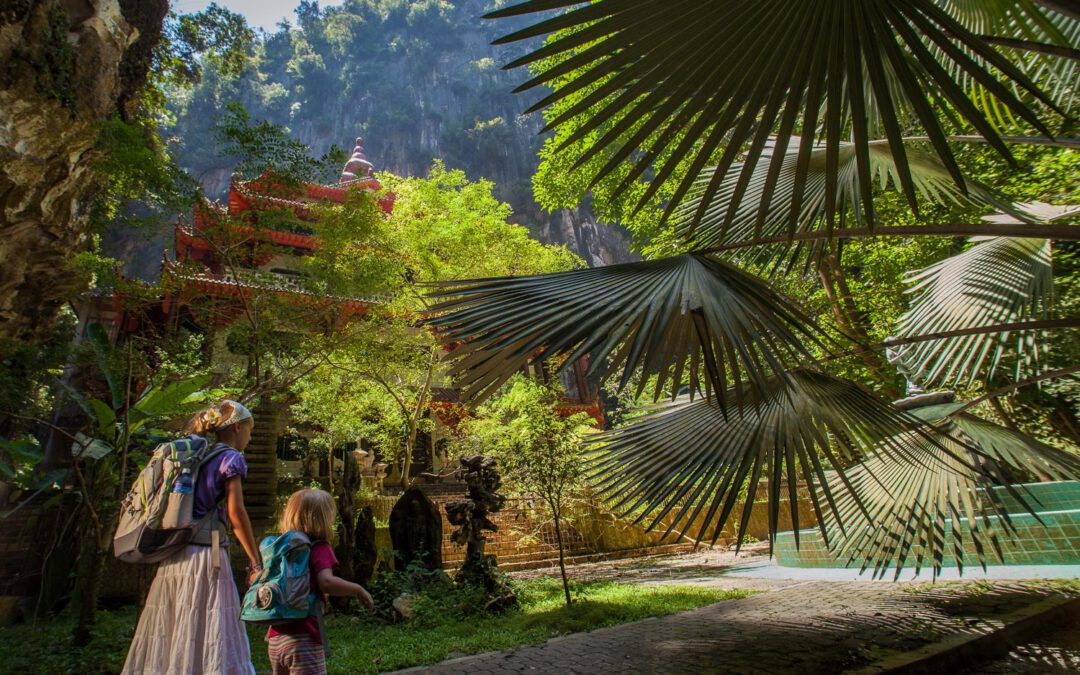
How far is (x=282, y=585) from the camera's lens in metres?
2.01

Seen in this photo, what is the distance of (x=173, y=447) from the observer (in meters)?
2.32

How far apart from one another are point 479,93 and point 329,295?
4040cm

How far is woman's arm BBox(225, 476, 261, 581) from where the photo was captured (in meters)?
2.24

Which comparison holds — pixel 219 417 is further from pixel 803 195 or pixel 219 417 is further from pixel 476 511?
pixel 476 511

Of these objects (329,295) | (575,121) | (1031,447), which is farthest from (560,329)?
(575,121)

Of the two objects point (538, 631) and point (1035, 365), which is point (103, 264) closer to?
point (538, 631)

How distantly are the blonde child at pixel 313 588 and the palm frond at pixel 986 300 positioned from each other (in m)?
3.33

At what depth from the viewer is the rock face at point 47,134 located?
21.0 feet

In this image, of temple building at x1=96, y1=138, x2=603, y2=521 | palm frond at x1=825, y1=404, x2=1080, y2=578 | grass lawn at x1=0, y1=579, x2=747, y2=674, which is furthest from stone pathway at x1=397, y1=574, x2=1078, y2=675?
temple building at x1=96, y1=138, x2=603, y2=521

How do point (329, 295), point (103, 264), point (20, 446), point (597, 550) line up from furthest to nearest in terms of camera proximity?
point (597, 550), point (329, 295), point (103, 264), point (20, 446)

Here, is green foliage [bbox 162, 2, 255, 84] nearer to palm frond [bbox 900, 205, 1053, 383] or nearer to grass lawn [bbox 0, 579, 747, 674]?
grass lawn [bbox 0, 579, 747, 674]

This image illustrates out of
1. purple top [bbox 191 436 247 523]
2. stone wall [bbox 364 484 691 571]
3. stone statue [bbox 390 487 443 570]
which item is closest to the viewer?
purple top [bbox 191 436 247 523]

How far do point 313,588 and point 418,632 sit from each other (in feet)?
11.5

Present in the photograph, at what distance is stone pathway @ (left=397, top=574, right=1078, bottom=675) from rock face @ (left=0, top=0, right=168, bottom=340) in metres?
7.76
